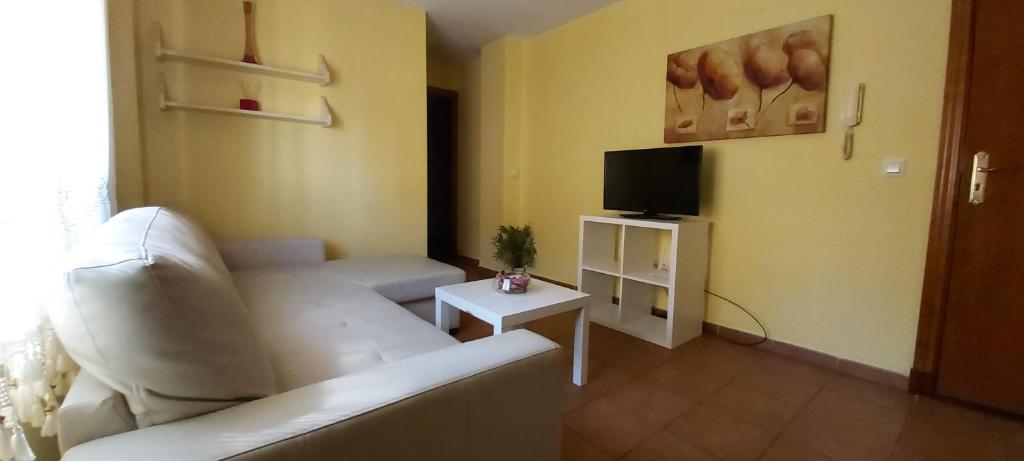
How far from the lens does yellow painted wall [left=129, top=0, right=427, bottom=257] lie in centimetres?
247

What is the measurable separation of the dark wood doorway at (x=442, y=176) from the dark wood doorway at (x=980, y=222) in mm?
4141

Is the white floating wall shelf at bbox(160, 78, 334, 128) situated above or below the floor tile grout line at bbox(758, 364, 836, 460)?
above

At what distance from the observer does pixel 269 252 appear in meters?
2.56

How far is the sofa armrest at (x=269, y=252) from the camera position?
2.44 meters

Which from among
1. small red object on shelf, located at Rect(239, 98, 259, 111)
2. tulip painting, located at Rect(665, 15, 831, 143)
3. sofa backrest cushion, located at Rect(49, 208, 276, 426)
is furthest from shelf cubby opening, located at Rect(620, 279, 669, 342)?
small red object on shelf, located at Rect(239, 98, 259, 111)

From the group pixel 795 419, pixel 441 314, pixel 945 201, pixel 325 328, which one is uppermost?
pixel 945 201

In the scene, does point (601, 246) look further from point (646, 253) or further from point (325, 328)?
point (325, 328)

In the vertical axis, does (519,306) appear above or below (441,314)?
above

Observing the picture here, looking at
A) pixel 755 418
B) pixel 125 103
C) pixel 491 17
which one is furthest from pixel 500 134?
pixel 755 418

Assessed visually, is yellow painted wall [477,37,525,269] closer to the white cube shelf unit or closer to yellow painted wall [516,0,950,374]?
yellow painted wall [516,0,950,374]

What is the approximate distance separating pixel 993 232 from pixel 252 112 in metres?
3.88

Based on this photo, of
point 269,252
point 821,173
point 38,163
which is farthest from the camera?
point 269,252

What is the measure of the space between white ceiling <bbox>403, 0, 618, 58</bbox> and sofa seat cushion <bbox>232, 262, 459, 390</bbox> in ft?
7.81

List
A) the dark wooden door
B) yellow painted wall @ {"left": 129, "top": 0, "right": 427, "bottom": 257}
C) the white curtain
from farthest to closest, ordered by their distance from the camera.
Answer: yellow painted wall @ {"left": 129, "top": 0, "right": 427, "bottom": 257} → the dark wooden door → the white curtain
